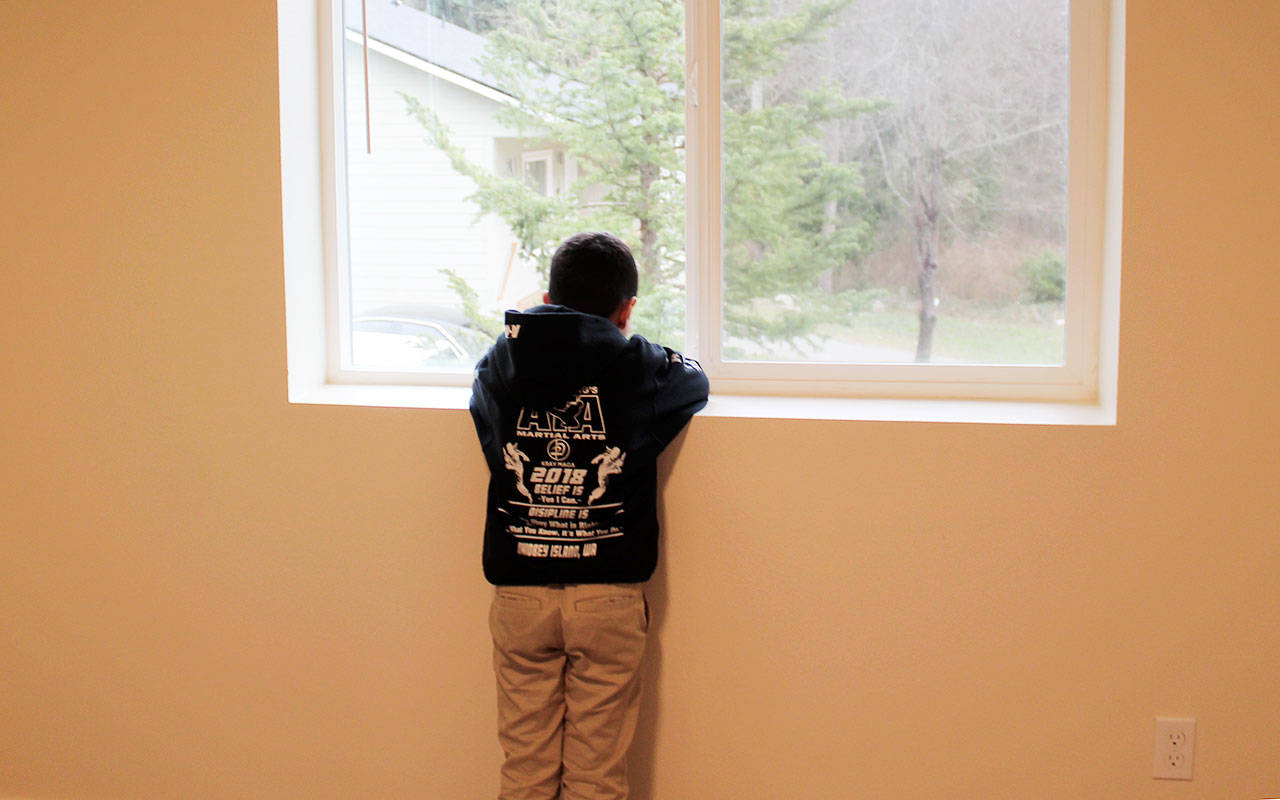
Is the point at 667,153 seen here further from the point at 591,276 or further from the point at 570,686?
the point at 570,686

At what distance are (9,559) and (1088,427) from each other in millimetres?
2146

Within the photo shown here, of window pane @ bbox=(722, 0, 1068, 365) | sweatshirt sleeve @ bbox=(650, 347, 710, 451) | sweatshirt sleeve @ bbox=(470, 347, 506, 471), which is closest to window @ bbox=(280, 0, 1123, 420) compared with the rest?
window pane @ bbox=(722, 0, 1068, 365)

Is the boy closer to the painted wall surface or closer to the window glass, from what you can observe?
the painted wall surface

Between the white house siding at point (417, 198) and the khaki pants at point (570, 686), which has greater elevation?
the white house siding at point (417, 198)

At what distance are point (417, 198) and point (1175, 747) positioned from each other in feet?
5.73

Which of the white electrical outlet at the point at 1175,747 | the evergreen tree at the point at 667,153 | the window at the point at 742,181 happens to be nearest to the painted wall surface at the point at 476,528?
the white electrical outlet at the point at 1175,747

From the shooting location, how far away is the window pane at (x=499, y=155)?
1.92m

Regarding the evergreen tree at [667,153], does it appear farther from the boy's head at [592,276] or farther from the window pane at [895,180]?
the boy's head at [592,276]

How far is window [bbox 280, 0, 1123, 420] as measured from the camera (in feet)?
5.73

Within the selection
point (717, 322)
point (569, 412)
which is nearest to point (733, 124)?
point (717, 322)

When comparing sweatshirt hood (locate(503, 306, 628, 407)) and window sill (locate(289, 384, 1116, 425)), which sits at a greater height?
sweatshirt hood (locate(503, 306, 628, 407))

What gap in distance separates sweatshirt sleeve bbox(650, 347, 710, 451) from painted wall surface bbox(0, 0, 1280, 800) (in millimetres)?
78

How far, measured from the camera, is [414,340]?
2.05 meters

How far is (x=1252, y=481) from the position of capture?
1.52m
